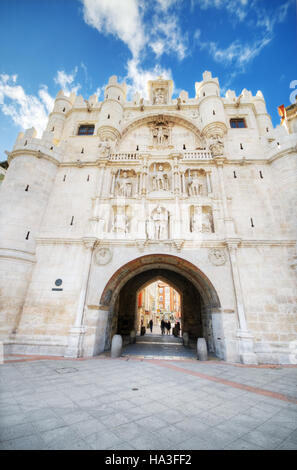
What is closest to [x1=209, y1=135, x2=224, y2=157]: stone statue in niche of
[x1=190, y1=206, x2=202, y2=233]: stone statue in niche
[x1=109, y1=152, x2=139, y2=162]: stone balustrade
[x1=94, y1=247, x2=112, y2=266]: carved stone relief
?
[x1=190, y1=206, x2=202, y2=233]: stone statue in niche

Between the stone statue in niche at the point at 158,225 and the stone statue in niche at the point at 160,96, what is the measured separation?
450 inches

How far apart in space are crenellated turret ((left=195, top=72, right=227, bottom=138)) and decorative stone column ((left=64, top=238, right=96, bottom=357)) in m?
11.6

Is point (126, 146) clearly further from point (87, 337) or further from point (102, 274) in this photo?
point (87, 337)

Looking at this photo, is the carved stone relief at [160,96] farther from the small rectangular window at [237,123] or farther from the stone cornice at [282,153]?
the stone cornice at [282,153]

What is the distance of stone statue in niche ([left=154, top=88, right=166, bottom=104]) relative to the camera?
690 inches

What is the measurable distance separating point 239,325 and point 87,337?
23.9ft

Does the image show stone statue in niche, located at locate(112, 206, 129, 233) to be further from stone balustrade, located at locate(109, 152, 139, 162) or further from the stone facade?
stone balustrade, located at locate(109, 152, 139, 162)

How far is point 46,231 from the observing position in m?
11.7

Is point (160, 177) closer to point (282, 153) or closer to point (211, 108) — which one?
point (211, 108)

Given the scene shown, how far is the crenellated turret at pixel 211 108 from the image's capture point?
564 inches

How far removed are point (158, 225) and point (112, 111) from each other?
10386 millimetres

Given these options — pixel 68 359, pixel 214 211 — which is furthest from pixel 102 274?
pixel 214 211

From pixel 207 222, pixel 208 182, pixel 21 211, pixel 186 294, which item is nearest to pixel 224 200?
pixel 207 222
